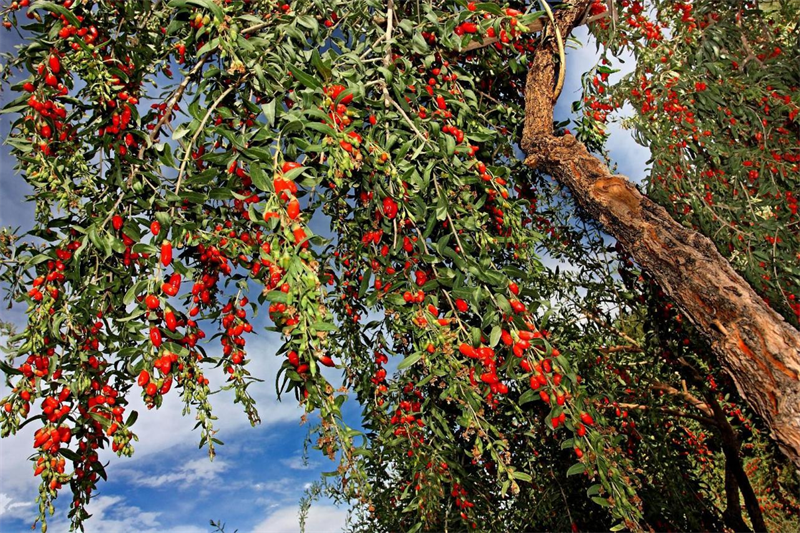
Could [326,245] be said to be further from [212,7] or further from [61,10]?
[61,10]

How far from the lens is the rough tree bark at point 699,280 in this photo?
66.2 inches

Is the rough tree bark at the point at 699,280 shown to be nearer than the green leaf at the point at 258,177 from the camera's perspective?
No

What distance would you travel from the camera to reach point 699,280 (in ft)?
6.47

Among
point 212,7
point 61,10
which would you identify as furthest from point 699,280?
point 61,10

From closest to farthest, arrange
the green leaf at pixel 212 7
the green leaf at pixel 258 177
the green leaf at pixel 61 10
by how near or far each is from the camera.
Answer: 1. the green leaf at pixel 258 177
2. the green leaf at pixel 212 7
3. the green leaf at pixel 61 10

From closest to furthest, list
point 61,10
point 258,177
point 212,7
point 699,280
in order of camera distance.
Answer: point 258,177
point 212,7
point 61,10
point 699,280

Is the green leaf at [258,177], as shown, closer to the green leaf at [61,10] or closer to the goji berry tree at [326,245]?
the goji berry tree at [326,245]

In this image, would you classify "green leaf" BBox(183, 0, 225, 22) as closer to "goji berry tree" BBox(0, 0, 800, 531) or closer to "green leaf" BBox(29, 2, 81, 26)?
"goji berry tree" BBox(0, 0, 800, 531)

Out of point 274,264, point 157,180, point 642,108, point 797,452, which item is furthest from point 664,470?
point 157,180

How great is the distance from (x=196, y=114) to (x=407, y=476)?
2.37 metres

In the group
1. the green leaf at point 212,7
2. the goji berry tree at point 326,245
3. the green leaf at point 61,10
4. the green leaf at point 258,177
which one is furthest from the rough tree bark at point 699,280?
the green leaf at point 61,10

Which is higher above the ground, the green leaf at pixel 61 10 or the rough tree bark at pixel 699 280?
the green leaf at pixel 61 10

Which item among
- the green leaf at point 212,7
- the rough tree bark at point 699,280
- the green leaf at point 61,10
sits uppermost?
the green leaf at point 61,10

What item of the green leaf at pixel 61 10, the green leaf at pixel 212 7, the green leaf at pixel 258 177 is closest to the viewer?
the green leaf at pixel 258 177
